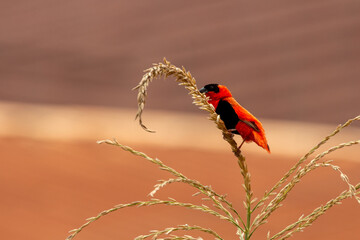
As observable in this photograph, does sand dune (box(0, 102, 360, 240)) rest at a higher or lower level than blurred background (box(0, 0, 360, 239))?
lower

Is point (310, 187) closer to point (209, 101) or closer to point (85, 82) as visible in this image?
point (85, 82)

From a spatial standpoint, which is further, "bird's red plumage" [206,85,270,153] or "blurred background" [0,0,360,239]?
"blurred background" [0,0,360,239]

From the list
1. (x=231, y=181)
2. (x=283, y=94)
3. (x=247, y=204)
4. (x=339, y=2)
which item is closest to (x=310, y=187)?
(x=231, y=181)

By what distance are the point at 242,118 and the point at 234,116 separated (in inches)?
0.5

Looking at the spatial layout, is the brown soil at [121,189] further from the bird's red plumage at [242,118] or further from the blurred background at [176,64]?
the bird's red plumage at [242,118]

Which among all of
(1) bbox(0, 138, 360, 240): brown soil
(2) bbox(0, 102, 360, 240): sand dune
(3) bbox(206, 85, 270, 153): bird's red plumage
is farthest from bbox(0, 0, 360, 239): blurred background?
(3) bbox(206, 85, 270, 153): bird's red plumage

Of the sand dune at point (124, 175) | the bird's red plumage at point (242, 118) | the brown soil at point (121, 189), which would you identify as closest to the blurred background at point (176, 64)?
the sand dune at point (124, 175)

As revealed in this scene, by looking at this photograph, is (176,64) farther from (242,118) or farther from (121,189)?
(242,118)

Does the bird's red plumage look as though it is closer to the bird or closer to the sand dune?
the bird

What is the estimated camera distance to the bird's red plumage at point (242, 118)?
1034 millimetres

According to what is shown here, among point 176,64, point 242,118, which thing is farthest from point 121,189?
point 242,118

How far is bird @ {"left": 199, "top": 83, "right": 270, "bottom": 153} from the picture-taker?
103cm

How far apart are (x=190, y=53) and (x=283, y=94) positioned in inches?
59.9

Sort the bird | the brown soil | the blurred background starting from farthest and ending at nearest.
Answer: the blurred background
the brown soil
the bird
